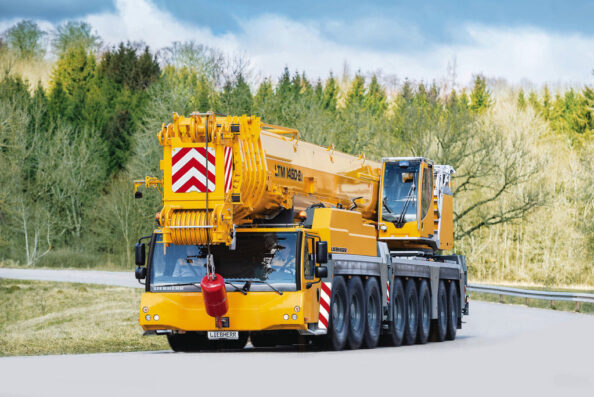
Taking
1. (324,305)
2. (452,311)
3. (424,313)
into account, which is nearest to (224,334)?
(324,305)

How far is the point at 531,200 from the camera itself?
55156mm

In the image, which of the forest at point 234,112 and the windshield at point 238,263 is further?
the forest at point 234,112

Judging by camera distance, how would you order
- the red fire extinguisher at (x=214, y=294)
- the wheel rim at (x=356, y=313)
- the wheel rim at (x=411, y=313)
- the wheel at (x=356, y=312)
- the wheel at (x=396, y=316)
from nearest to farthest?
the red fire extinguisher at (x=214, y=294)
the wheel at (x=356, y=312)
the wheel rim at (x=356, y=313)
the wheel at (x=396, y=316)
the wheel rim at (x=411, y=313)

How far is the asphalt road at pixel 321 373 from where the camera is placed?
11.8 m

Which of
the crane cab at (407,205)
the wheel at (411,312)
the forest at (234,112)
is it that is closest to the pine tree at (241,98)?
the forest at (234,112)

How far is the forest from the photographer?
5572 centimetres

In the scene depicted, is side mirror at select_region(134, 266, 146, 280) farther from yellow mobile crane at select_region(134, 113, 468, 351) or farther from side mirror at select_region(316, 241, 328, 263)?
side mirror at select_region(316, 241, 328, 263)

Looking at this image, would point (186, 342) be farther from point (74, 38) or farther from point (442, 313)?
point (74, 38)

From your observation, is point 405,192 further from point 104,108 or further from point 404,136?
point 104,108

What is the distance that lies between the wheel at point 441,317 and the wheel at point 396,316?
8.83 feet

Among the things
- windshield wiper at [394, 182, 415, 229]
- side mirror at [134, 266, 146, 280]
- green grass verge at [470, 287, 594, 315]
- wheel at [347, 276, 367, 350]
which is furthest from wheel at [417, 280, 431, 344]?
green grass verge at [470, 287, 594, 315]

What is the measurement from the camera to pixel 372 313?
2100 cm

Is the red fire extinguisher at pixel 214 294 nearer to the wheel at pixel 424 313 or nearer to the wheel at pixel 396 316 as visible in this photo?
the wheel at pixel 396 316

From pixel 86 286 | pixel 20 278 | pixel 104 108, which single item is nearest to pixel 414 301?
pixel 86 286
